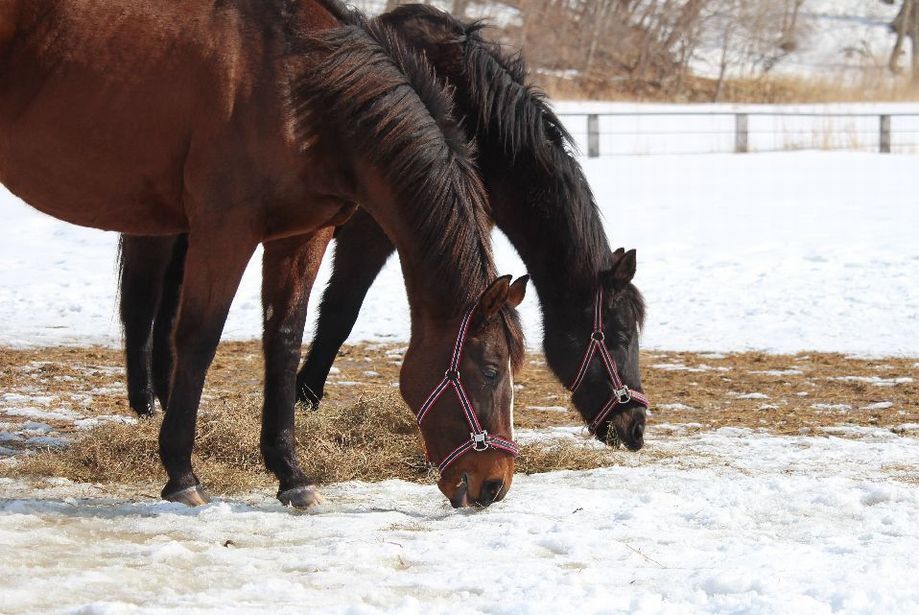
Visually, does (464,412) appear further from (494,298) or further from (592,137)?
(592,137)

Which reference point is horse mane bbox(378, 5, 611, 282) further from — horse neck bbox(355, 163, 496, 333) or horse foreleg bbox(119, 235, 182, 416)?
horse foreleg bbox(119, 235, 182, 416)

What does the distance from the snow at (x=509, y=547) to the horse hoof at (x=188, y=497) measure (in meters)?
0.09

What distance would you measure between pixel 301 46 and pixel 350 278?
6.27 feet

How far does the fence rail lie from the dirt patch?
1084cm

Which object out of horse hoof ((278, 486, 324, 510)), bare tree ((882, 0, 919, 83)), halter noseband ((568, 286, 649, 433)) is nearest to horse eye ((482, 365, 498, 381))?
horse hoof ((278, 486, 324, 510))

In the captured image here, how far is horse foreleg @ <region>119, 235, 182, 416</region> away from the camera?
6.57 m

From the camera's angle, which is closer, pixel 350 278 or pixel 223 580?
pixel 223 580

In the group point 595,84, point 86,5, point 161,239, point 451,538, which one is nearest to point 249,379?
point 161,239

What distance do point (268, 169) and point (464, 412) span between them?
3.82 feet

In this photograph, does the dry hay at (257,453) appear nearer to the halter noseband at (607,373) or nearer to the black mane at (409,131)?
the halter noseband at (607,373)

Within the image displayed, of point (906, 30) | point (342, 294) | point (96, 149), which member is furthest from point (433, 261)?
point (906, 30)

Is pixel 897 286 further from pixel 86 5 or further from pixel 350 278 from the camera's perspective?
pixel 86 5

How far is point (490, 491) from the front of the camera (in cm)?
434

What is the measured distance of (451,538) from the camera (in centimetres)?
430
